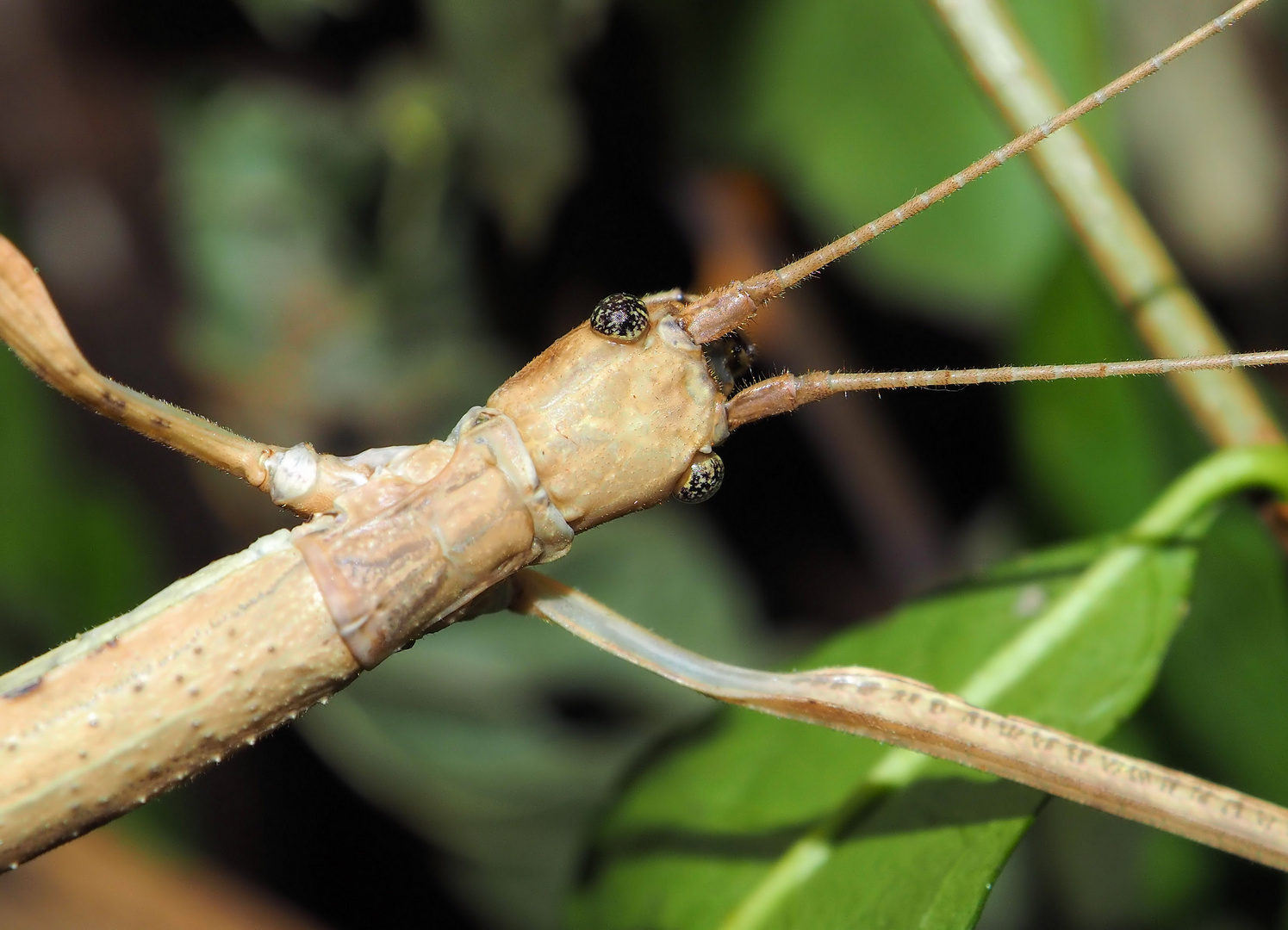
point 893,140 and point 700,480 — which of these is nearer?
point 700,480

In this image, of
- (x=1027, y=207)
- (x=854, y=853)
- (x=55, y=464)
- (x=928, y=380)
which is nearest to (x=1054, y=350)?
(x=1027, y=207)

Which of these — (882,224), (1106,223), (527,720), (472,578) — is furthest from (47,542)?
(1106,223)

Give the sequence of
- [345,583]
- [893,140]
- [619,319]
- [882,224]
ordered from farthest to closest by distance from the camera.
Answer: [893,140]
[619,319]
[345,583]
[882,224]

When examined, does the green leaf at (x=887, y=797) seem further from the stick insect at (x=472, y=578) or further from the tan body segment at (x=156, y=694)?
the tan body segment at (x=156, y=694)

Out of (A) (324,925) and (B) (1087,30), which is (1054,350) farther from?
(A) (324,925)

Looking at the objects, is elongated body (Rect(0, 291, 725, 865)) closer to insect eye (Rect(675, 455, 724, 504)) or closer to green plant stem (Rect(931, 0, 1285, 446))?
insect eye (Rect(675, 455, 724, 504))

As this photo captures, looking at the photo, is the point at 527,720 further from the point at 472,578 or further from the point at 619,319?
→ the point at 619,319

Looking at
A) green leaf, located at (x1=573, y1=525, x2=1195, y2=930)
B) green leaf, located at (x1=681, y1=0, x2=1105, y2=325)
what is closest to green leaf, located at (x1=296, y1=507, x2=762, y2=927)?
green leaf, located at (x1=573, y1=525, x2=1195, y2=930)
